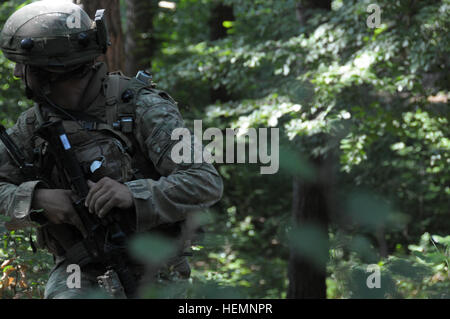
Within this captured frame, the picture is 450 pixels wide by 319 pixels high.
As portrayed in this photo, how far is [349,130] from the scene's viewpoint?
6555 mm

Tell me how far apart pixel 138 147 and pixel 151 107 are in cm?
19

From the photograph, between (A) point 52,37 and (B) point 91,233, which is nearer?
(B) point 91,233

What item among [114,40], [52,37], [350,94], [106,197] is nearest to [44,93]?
[52,37]

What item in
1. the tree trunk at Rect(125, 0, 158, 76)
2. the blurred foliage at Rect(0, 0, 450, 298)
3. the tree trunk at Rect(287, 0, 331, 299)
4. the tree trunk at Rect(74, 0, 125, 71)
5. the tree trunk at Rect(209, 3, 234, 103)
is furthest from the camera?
the tree trunk at Rect(209, 3, 234, 103)

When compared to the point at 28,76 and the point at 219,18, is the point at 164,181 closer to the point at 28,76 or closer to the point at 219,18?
the point at 28,76

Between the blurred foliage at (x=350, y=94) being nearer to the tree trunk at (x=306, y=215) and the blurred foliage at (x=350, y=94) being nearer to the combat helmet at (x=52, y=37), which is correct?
the tree trunk at (x=306, y=215)

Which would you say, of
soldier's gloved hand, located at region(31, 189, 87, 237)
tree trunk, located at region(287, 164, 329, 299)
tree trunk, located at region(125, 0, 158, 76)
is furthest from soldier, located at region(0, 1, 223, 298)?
tree trunk, located at region(125, 0, 158, 76)

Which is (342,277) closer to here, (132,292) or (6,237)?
(132,292)

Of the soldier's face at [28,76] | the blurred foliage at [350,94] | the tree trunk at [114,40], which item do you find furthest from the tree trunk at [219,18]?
the soldier's face at [28,76]

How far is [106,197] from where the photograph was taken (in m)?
2.35

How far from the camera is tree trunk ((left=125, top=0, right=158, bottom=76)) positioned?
1042 cm

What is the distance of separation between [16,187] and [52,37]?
Answer: 0.67 m

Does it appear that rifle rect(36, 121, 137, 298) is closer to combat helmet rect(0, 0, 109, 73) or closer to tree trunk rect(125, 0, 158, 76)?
combat helmet rect(0, 0, 109, 73)

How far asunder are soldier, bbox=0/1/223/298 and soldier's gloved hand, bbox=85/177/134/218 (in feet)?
0.04
